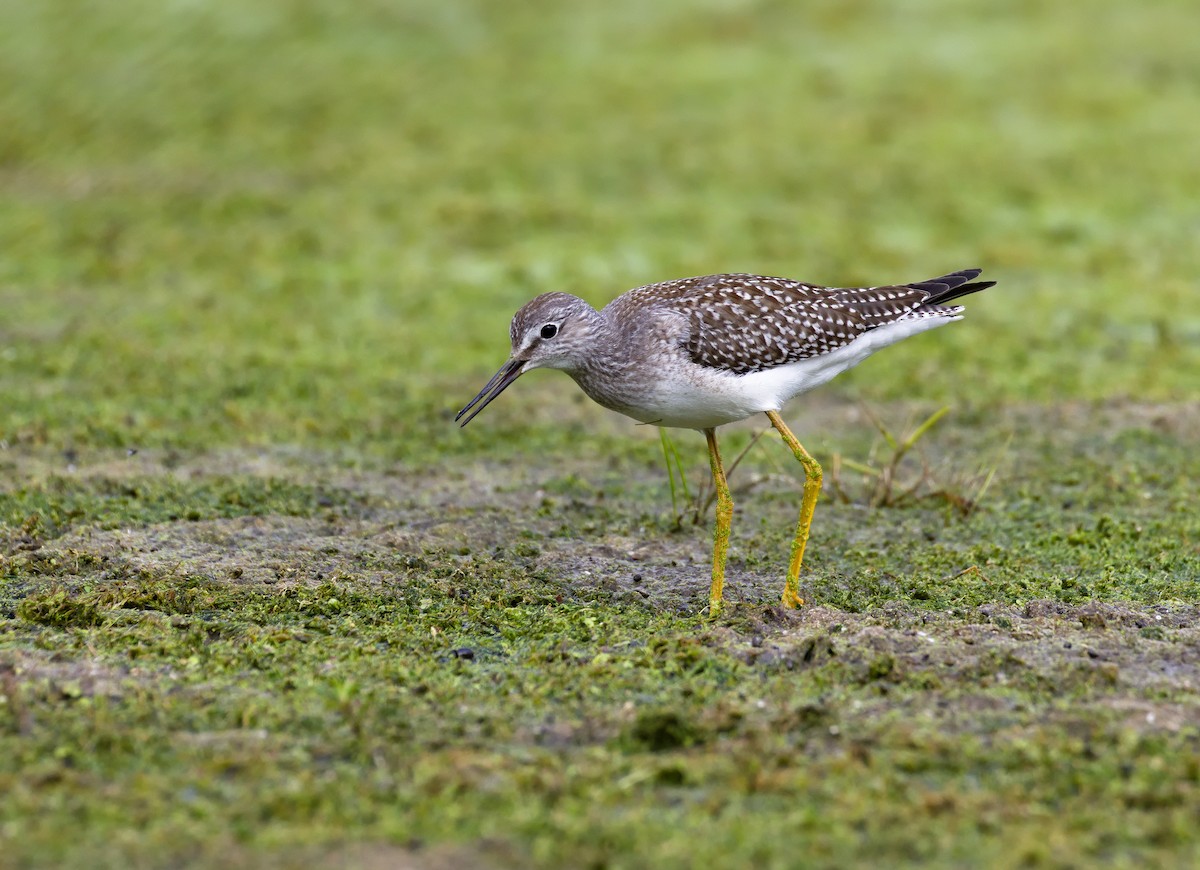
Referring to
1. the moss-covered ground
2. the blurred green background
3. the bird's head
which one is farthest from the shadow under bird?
the blurred green background

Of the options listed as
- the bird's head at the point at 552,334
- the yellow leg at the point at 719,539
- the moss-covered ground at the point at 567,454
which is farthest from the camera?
the bird's head at the point at 552,334

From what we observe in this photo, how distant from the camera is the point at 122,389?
9742 mm

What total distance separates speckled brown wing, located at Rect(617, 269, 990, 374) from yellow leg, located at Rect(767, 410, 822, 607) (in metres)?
0.34

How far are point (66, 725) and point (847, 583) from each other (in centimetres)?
364

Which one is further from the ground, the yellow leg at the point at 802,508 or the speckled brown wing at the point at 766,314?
the speckled brown wing at the point at 766,314

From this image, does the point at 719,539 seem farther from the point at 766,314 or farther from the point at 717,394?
the point at 766,314

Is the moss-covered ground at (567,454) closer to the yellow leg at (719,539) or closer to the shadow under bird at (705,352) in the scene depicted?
the yellow leg at (719,539)

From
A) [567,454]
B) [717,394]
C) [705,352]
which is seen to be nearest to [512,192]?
[567,454]

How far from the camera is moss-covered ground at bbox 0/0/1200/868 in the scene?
4.69 metres

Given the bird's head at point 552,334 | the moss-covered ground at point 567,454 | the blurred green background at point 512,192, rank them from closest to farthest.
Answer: the moss-covered ground at point 567,454 → the bird's head at point 552,334 → the blurred green background at point 512,192

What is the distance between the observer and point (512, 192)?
1367 cm

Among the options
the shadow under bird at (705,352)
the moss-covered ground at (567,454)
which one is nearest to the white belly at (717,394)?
the shadow under bird at (705,352)

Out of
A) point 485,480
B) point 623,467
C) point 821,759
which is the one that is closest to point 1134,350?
point 623,467

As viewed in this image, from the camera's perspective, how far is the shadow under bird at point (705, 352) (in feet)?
21.4
